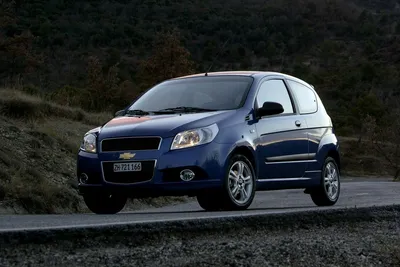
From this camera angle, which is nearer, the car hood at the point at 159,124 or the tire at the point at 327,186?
the car hood at the point at 159,124

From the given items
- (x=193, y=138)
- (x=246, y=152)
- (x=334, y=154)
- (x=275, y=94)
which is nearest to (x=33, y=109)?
(x=334, y=154)

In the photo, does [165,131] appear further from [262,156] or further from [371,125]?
[371,125]

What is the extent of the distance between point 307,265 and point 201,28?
257 ft

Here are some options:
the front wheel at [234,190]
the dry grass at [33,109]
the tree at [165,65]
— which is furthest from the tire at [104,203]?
the tree at [165,65]

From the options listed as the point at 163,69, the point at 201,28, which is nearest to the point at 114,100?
the point at 163,69

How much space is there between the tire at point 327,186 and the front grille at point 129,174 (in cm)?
318

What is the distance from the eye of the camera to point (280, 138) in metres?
11.0

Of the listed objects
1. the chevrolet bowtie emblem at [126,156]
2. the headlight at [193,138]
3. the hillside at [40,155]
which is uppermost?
the headlight at [193,138]

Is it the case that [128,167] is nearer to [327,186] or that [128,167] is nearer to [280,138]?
[280,138]

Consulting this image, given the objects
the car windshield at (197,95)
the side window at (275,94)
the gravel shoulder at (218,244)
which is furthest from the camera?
the side window at (275,94)

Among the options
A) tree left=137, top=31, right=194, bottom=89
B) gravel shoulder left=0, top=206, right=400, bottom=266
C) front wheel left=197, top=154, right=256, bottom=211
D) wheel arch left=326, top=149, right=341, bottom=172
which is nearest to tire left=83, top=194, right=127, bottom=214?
front wheel left=197, top=154, right=256, bottom=211

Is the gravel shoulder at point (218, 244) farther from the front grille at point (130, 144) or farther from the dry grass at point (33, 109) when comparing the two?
the dry grass at point (33, 109)

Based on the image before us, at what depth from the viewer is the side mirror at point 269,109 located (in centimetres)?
1066

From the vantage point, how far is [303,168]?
1153cm
